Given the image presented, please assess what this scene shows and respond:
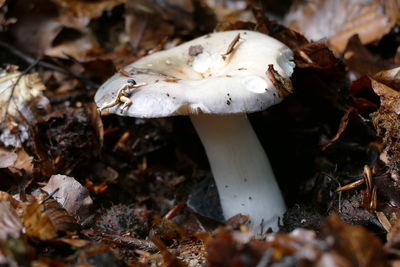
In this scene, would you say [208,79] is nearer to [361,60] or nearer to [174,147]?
[174,147]

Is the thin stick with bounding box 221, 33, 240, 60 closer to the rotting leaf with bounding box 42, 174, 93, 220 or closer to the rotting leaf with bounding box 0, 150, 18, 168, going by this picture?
the rotting leaf with bounding box 42, 174, 93, 220

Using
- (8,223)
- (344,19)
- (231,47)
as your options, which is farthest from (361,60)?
(8,223)

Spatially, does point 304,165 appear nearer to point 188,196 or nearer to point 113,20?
point 188,196

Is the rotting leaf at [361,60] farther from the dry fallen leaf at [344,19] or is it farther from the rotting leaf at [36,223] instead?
the rotting leaf at [36,223]

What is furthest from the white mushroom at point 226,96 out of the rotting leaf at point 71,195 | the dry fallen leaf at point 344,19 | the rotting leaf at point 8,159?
the dry fallen leaf at point 344,19

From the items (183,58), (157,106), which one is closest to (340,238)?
(157,106)

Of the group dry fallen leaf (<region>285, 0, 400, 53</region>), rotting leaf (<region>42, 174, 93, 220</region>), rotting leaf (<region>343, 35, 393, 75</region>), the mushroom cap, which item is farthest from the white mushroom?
dry fallen leaf (<region>285, 0, 400, 53</region>)
